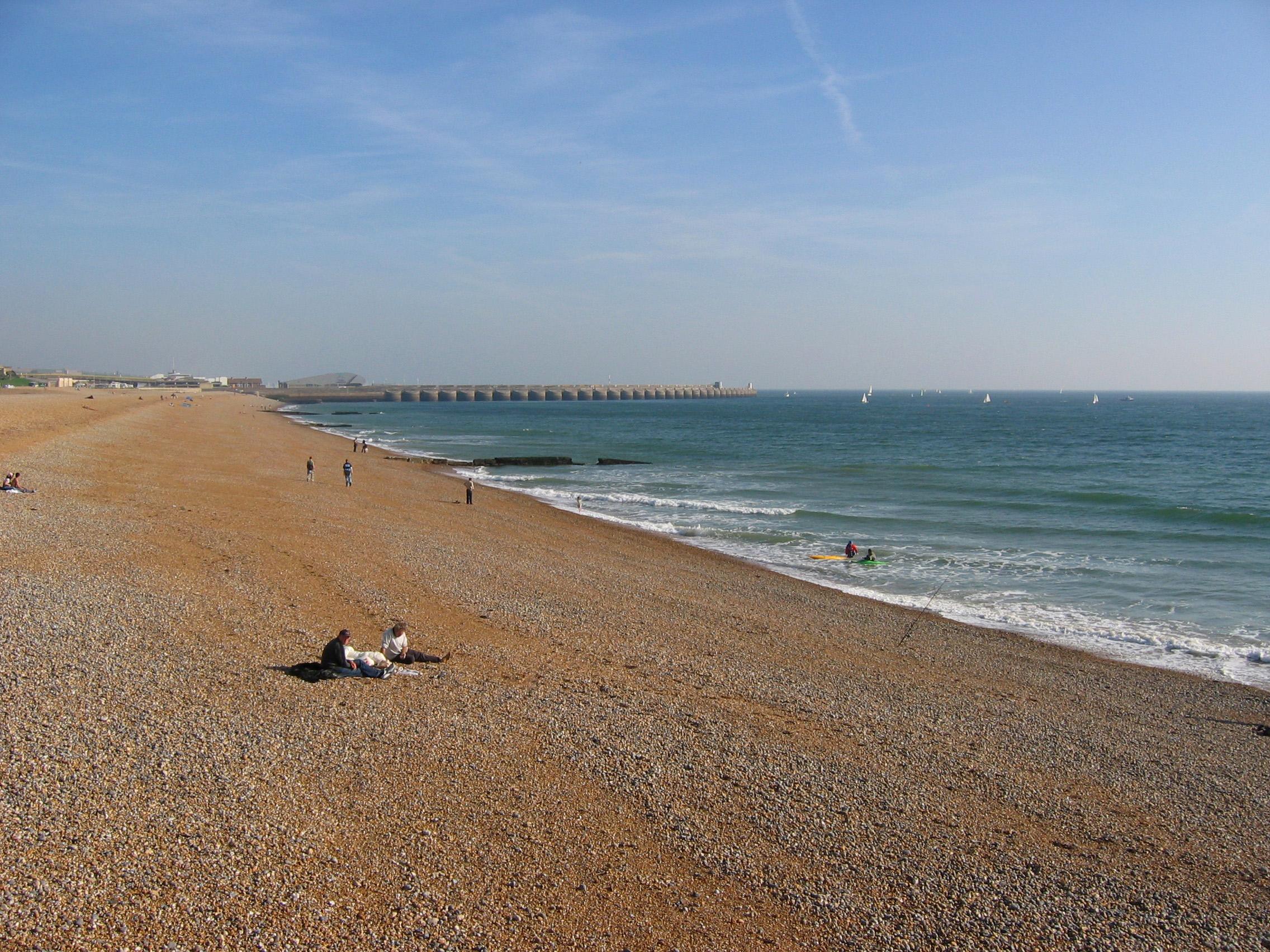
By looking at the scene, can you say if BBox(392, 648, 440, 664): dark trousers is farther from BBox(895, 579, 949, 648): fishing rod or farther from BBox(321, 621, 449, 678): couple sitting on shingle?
BBox(895, 579, 949, 648): fishing rod

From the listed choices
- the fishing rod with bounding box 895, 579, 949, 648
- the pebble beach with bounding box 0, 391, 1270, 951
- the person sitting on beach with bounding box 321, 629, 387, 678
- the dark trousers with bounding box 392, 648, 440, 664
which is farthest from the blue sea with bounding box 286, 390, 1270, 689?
the person sitting on beach with bounding box 321, 629, 387, 678

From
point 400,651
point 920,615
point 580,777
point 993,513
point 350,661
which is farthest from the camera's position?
point 993,513

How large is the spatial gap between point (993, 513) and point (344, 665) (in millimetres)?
28156

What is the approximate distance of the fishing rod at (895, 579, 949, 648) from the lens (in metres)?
16.2

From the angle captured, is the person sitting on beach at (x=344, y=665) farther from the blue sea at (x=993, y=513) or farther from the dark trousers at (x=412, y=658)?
the blue sea at (x=993, y=513)

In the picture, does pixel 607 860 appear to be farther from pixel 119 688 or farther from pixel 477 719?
pixel 119 688

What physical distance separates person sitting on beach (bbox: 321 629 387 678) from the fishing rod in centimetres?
938

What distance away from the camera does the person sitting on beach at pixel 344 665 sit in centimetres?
1109

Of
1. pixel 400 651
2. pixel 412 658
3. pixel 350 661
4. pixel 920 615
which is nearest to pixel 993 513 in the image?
pixel 920 615

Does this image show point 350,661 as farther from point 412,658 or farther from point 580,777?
point 580,777

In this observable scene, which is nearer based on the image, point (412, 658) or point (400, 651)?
point (400, 651)

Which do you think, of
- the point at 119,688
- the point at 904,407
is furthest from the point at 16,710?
the point at 904,407

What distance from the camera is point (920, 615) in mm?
18469

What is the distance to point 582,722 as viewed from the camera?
10328 millimetres
